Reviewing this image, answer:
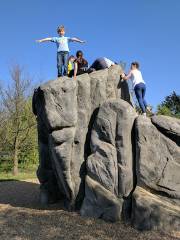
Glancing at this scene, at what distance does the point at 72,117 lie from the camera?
12.6 m

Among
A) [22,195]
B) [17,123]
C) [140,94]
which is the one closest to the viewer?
[140,94]

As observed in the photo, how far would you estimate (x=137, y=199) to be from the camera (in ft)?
36.1

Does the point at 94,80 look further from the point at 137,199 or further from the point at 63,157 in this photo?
the point at 137,199

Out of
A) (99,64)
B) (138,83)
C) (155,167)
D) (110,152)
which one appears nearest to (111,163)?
(110,152)

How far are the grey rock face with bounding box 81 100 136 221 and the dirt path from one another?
0.59 meters

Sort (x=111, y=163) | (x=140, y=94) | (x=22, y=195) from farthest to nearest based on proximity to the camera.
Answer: (x=22, y=195), (x=140, y=94), (x=111, y=163)

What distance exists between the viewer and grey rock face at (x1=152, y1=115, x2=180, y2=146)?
38.1ft

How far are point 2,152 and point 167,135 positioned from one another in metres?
22.2

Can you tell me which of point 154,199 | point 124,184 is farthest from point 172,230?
point 124,184

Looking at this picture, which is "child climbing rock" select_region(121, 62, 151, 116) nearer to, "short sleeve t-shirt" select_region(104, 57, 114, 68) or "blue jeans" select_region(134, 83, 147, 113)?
"blue jeans" select_region(134, 83, 147, 113)

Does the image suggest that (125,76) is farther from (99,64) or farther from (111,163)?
(111,163)

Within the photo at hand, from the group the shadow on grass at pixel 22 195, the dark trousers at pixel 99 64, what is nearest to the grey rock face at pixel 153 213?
the shadow on grass at pixel 22 195

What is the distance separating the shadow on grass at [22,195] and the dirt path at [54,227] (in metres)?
0.22

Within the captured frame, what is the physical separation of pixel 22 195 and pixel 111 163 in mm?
6696
